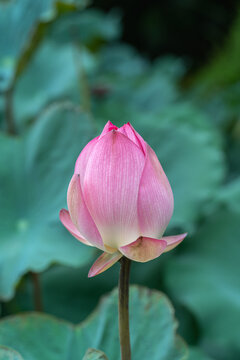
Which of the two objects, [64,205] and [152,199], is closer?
[152,199]

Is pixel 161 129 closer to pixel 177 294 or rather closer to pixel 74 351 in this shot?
pixel 177 294

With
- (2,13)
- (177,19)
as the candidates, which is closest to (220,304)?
(2,13)

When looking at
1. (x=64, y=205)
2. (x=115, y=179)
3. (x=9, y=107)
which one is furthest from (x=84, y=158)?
(x=9, y=107)

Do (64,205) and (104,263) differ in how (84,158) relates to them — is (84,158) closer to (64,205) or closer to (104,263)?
(104,263)

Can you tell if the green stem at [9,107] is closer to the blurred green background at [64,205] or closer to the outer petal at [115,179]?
the blurred green background at [64,205]

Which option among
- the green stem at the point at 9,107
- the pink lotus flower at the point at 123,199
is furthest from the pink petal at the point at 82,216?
the green stem at the point at 9,107

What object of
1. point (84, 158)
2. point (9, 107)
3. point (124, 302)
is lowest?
point (124, 302)

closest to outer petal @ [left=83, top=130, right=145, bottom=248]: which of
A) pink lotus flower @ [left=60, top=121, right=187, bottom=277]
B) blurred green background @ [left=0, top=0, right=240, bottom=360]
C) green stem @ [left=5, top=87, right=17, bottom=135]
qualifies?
pink lotus flower @ [left=60, top=121, right=187, bottom=277]
